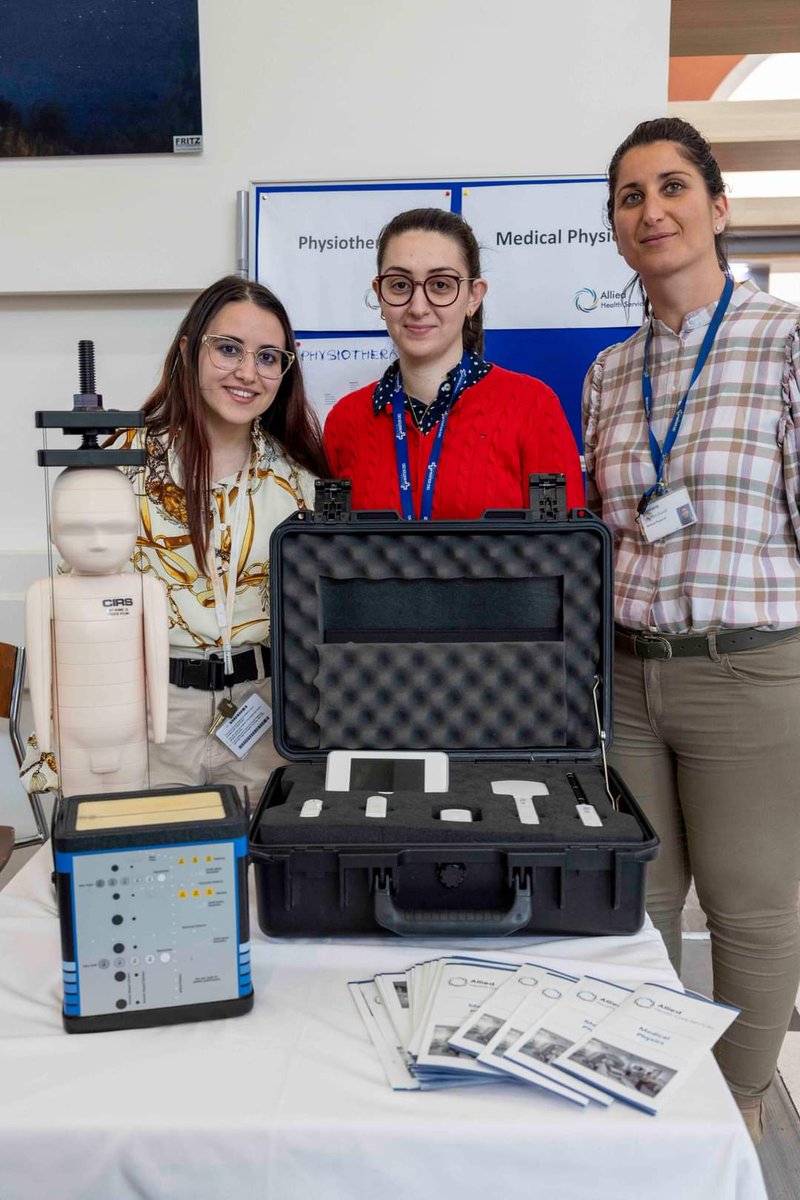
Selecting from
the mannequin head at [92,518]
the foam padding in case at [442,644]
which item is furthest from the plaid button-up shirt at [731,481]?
the mannequin head at [92,518]

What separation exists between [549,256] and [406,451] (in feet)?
3.82

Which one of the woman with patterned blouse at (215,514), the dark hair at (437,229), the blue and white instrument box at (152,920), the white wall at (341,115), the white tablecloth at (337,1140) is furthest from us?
the white wall at (341,115)

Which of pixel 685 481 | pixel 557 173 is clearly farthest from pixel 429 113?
pixel 685 481

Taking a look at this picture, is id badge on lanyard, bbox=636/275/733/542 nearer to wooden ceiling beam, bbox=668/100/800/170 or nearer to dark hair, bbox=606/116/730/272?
dark hair, bbox=606/116/730/272

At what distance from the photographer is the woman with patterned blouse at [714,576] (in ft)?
5.10

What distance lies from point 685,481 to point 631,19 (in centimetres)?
158

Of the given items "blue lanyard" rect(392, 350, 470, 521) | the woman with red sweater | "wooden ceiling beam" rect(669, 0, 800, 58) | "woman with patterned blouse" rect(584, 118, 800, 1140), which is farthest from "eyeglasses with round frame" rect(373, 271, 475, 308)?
"wooden ceiling beam" rect(669, 0, 800, 58)

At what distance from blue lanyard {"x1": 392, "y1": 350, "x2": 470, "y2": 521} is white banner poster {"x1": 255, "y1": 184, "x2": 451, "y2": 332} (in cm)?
98

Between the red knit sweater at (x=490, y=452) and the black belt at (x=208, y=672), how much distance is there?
0.39 m

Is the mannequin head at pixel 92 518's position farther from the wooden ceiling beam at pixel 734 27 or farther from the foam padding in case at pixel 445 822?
the wooden ceiling beam at pixel 734 27

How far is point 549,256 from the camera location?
2562 millimetres

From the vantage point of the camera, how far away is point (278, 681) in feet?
4.81

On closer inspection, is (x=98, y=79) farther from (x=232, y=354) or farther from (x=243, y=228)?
(x=232, y=354)

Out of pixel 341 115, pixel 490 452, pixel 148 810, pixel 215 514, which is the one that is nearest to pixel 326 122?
pixel 341 115
